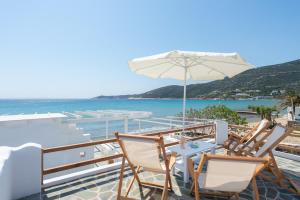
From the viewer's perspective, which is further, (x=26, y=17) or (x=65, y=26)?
(x=65, y=26)

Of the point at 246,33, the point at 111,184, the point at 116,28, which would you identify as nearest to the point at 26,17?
the point at 116,28

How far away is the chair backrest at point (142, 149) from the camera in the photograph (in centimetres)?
262

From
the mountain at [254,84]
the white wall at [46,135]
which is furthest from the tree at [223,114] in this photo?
the mountain at [254,84]

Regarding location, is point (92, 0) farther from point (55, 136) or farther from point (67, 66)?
point (67, 66)

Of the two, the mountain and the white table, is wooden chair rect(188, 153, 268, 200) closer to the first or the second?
the white table

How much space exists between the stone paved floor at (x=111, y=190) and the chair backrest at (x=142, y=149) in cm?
60

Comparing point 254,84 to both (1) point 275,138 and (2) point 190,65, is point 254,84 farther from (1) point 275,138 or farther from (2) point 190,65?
(1) point 275,138

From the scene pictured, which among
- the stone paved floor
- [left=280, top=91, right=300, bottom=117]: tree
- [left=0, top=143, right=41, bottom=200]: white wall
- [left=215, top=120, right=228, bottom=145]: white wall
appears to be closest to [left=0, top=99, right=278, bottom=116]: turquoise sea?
[left=280, top=91, right=300, bottom=117]: tree

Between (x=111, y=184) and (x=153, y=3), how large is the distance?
7.49 metres

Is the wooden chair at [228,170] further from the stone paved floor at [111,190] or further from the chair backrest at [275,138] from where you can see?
the chair backrest at [275,138]

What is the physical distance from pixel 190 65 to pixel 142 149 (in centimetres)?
231

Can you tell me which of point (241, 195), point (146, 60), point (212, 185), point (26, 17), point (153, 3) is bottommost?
point (241, 195)

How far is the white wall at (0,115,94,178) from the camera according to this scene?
7.11m

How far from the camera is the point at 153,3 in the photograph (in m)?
8.42
